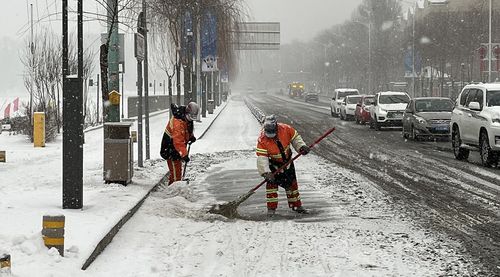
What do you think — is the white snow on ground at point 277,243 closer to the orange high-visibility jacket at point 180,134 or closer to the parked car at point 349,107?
the orange high-visibility jacket at point 180,134

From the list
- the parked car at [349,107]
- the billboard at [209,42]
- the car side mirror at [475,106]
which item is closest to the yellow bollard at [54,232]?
the car side mirror at [475,106]

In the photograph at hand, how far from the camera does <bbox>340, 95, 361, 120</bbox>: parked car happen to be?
40062mm

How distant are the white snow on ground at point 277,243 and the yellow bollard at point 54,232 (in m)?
0.38

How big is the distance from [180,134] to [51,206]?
2.68 m

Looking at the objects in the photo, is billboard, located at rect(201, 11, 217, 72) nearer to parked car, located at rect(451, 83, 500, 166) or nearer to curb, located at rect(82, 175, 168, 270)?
parked car, located at rect(451, 83, 500, 166)

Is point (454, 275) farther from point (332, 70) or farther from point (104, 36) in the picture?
point (332, 70)

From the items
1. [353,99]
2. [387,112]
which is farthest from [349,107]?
[387,112]

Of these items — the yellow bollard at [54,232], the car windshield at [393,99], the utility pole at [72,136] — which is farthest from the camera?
the car windshield at [393,99]

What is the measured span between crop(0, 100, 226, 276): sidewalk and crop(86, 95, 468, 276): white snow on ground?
236 millimetres

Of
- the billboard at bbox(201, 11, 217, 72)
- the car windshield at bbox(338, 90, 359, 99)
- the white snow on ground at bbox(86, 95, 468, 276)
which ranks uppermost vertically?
the billboard at bbox(201, 11, 217, 72)

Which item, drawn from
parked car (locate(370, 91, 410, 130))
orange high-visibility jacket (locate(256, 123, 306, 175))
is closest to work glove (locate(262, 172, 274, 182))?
orange high-visibility jacket (locate(256, 123, 306, 175))

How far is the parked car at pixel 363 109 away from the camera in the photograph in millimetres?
35316

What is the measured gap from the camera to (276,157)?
10219 mm

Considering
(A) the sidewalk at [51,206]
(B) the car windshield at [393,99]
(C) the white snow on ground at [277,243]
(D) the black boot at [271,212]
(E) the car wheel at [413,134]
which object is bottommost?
(C) the white snow on ground at [277,243]
